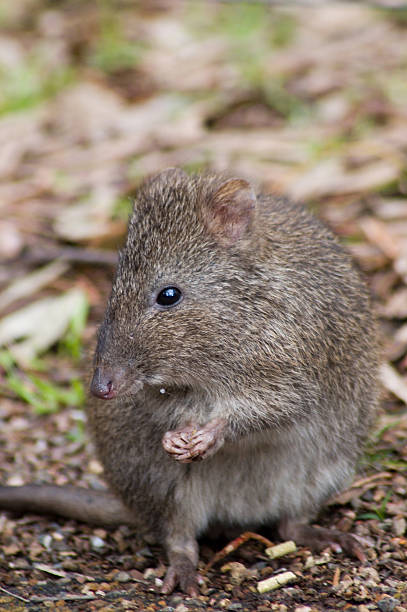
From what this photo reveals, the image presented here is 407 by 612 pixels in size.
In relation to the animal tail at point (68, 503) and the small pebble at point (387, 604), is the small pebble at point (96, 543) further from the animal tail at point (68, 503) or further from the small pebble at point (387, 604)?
the small pebble at point (387, 604)

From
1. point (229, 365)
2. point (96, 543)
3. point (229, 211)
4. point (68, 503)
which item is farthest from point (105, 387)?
point (96, 543)

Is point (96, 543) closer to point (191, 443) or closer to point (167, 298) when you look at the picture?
point (191, 443)

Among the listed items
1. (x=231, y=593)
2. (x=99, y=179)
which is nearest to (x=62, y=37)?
(x=99, y=179)

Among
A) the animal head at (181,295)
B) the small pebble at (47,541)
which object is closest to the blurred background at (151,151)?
the small pebble at (47,541)

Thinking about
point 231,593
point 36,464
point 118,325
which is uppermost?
point 118,325

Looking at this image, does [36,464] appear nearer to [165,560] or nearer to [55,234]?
[165,560]

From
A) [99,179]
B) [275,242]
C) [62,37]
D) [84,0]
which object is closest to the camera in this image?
[275,242]
